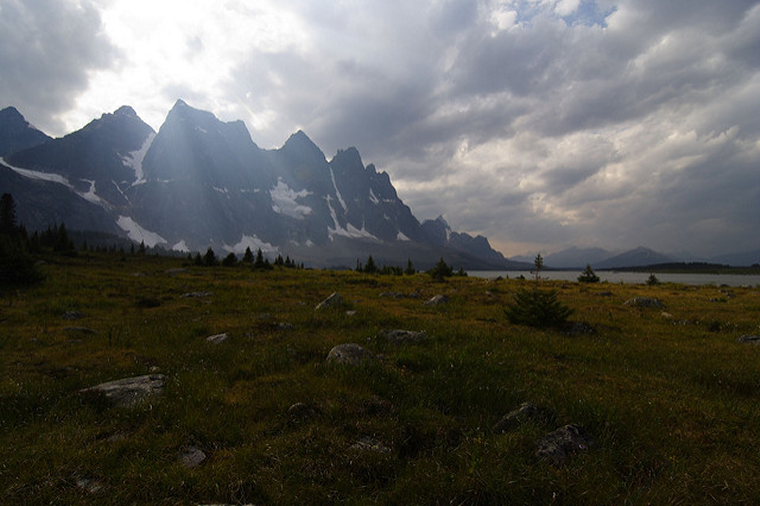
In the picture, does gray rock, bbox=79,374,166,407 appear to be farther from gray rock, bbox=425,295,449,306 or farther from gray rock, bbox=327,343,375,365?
gray rock, bbox=425,295,449,306

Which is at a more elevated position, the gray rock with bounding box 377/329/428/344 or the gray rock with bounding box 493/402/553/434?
the gray rock with bounding box 377/329/428/344

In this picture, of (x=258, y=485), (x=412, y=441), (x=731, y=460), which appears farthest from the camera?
(x=412, y=441)

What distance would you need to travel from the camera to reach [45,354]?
11477 mm

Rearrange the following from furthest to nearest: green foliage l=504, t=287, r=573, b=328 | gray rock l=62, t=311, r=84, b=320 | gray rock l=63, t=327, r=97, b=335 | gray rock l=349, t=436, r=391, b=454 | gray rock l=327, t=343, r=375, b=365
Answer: gray rock l=62, t=311, r=84, b=320, green foliage l=504, t=287, r=573, b=328, gray rock l=63, t=327, r=97, b=335, gray rock l=327, t=343, r=375, b=365, gray rock l=349, t=436, r=391, b=454

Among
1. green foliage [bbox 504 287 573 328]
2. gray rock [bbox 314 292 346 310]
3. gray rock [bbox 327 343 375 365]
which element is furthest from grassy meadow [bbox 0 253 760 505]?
gray rock [bbox 314 292 346 310]

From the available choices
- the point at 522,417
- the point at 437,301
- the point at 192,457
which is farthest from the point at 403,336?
Answer: the point at 437,301

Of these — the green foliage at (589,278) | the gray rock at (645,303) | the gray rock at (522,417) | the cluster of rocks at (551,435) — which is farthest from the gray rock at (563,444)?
the green foliage at (589,278)

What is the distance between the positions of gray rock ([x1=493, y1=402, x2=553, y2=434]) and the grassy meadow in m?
0.20

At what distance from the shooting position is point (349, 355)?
33.3 ft

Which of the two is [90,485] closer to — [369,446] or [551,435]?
[369,446]

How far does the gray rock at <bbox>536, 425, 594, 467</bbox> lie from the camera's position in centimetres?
541

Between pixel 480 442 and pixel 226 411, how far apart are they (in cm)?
510

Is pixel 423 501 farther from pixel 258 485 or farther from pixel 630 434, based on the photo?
pixel 630 434

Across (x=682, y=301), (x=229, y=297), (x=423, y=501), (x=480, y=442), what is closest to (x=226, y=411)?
(x=423, y=501)
